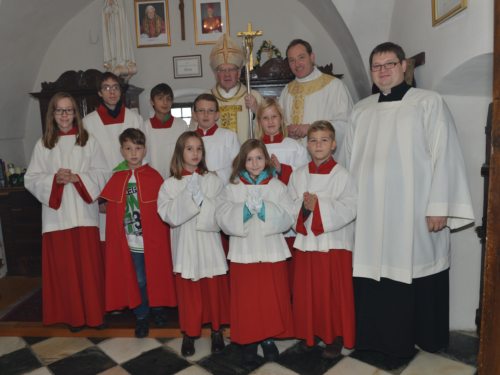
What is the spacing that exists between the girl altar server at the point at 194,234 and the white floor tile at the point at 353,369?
2.81ft

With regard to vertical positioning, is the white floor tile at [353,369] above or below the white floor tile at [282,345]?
below

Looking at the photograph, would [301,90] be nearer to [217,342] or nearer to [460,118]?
[460,118]

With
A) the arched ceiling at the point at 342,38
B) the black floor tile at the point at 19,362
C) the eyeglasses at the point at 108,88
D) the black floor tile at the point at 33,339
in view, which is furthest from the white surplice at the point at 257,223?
the arched ceiling at the point at 342,38

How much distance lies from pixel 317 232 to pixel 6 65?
4.88 metres

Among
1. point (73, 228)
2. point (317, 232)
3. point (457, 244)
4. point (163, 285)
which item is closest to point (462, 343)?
point (457, 244)

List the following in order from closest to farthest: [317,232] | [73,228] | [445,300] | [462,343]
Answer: [317,232] < [445,300] < [462,343] < [73,228]

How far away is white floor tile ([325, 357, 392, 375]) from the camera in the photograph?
281 cm

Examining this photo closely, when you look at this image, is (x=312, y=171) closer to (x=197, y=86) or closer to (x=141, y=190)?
(x=141, y=190)

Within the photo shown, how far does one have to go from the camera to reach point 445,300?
116 inches

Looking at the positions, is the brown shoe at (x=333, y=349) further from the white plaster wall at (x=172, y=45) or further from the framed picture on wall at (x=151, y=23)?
the framed picture on wall at (x=151, y=23)

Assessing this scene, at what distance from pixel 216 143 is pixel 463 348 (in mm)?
2373

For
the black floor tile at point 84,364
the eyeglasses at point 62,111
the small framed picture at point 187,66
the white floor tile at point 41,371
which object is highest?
the small framed picture at point 187,66

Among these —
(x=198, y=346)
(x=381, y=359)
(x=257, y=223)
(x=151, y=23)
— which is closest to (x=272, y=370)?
(x=198, y=346)

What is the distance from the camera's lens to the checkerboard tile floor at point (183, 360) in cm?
287
